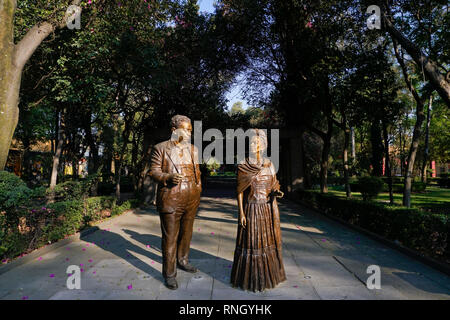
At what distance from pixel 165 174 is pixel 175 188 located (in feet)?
0.92

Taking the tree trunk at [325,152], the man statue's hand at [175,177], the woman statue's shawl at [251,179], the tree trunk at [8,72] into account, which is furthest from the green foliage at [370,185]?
the tree trunk at [8,72]

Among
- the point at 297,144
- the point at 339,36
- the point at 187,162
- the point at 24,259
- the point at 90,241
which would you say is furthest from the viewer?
the point at 297,144

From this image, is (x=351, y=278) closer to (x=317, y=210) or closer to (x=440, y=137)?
(x=317, y=210)

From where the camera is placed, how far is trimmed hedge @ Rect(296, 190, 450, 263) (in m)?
5.05

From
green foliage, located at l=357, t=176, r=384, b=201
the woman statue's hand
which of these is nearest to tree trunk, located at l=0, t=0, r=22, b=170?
the woman statue's hand

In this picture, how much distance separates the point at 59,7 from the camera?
6.70 metres

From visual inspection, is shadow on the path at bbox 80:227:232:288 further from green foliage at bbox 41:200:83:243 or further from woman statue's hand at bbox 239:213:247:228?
woman statue's hand at bbox 239:213:247:228

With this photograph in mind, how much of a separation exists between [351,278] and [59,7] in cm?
910

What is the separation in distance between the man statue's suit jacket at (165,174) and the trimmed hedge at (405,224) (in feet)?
16.4

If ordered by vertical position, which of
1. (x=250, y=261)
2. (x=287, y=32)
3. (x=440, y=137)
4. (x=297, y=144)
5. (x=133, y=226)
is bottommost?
(x=133, y=226)

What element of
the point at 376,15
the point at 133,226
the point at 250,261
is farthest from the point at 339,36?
the point at 133,226

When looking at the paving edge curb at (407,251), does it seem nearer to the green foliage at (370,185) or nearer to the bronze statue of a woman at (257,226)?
the bronze statue of a woman at (257,226)

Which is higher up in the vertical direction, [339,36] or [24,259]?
[339,36]

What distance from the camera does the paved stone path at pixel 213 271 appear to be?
358 cm
